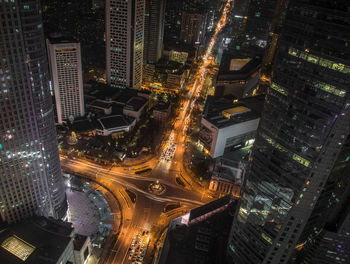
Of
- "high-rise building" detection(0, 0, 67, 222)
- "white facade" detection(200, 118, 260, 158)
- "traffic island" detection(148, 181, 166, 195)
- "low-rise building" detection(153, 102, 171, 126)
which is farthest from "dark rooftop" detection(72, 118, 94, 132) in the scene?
"white facade" detection(200, 118, 260, 158)

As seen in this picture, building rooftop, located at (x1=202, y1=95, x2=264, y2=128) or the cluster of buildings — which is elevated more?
the cluster of buildings

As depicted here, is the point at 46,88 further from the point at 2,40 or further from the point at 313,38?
the point at 313,38

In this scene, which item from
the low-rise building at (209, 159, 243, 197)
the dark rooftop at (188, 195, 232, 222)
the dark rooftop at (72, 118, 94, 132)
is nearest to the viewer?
the dark rooftop at (188, 195, 232, 222)

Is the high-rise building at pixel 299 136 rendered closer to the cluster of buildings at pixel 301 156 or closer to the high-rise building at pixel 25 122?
the cluster of buildings at pixel 301 156

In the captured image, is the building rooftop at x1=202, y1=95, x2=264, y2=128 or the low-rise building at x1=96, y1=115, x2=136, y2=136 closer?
the building rooftop at x1=202, y1=95, x2=264, y2=128

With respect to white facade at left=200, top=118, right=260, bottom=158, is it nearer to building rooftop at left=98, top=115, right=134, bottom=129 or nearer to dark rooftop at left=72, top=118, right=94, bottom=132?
building rooftop at left=98, top=115, right=134, bottom=129

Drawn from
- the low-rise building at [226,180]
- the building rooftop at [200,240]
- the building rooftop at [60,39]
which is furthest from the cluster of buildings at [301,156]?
the building rooftop at [60,39]

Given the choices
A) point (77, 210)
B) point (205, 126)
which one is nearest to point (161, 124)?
point (205, 126)
